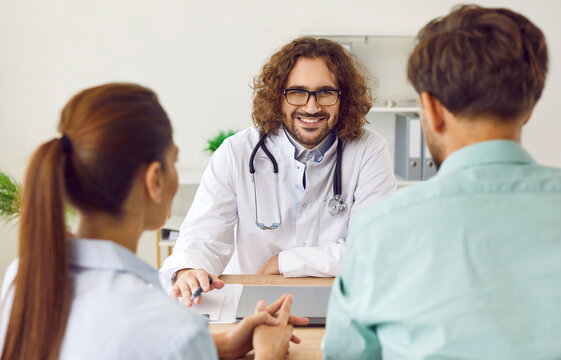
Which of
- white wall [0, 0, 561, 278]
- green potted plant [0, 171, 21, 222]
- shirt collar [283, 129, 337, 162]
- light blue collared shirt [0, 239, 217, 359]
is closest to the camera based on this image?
light blue collared shirt [0, 239, 217, 359]

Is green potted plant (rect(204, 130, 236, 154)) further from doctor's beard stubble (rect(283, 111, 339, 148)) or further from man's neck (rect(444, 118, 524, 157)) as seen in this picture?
man's neck (rect(444, 118, 524, 157))

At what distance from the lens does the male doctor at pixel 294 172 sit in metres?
1.85

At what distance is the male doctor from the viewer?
6.07 ft

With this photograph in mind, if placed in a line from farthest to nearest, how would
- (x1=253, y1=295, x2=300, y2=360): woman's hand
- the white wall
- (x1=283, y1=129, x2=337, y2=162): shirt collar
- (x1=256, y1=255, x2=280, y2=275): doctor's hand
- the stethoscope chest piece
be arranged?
the white wall
(x1=283, y1=129, x2=337, y2=162): shirt collar
the stethoscope chest piece
(x1=256, y1=255, x2=280, y2=275): doctor's hand
(x1=253, y1=295, x2=300, y2=360): woman's hand

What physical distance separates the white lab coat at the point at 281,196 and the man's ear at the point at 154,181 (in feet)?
3.02

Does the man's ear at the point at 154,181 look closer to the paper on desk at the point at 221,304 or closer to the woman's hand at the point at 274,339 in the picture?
the woman's hand at the point at 274,339

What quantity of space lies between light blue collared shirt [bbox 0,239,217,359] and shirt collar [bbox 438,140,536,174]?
0.44 meters

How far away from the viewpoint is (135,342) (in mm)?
688

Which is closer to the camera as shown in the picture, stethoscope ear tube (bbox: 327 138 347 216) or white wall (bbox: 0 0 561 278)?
stethoscope ear tube (bbox: 327 138 347 216)

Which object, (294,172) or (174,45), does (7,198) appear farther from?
(294,172)

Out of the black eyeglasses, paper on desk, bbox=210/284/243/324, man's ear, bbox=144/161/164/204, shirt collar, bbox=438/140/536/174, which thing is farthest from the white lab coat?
shirt collar, bbox=438/140/536/174

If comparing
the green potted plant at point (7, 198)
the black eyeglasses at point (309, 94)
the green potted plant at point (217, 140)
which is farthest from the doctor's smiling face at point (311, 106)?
the green potted plant at point (7, 198)

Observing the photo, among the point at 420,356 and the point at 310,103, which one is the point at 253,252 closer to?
the point at 310,103

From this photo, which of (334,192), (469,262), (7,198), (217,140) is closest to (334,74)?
(334,192)
